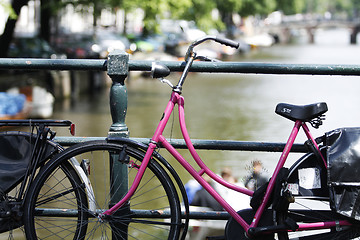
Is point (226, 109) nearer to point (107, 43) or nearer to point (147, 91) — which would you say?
point (147, 91)

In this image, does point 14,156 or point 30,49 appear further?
point 30,49

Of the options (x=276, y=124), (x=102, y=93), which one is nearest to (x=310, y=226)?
(x=276, y=124)

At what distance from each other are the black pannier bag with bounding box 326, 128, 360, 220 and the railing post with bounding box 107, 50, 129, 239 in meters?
1.13

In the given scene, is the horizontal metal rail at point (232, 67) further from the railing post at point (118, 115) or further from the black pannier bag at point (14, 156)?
the black pannier bag at point (14, 156)

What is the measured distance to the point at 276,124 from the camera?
766 inches

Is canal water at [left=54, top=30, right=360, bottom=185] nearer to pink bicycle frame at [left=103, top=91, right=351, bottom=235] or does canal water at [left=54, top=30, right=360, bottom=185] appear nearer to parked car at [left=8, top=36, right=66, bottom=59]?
parked car at [left=8, top=36, right=66, bottom=59]

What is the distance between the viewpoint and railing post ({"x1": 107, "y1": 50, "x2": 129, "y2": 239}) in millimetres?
3332

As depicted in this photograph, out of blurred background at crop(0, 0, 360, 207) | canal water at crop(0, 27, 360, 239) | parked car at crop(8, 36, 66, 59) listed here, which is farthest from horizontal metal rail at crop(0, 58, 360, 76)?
parked car at crop(8, 36, 66, 59)

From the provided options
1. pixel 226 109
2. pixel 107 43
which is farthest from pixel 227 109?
pixel 107 43

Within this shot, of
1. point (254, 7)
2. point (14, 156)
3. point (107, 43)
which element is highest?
point (254, 7)

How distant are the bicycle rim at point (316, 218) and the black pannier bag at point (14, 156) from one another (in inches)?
50.3

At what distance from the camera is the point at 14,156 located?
320cm

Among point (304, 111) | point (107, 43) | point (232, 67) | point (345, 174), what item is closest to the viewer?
point (345, 174)

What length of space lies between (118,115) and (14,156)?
1.97 feet
